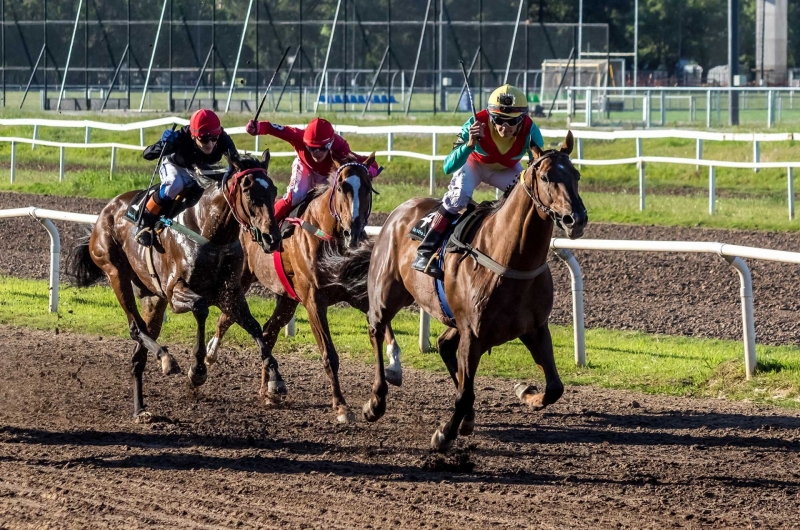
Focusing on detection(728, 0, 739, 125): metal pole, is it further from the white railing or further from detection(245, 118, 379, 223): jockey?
detection(245, 118, 379, 223): jockey

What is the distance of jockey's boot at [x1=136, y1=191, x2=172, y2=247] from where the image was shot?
786 cm

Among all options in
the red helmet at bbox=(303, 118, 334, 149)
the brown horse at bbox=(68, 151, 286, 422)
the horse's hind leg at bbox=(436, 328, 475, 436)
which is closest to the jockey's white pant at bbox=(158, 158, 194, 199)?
the brown horse at bbox=(68, 151, 286, 422)

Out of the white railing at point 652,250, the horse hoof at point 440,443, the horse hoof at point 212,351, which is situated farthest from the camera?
the horse hoof at point 212,351

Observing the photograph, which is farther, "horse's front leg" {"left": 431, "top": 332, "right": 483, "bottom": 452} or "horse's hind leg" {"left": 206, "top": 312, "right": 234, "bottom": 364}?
"horse's hind leg" {"left": 206, "top": 312, "right": 234, "bottom": 364}

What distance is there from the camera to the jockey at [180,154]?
7.86 m

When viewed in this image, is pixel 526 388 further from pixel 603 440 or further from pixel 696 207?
pixel 696 207

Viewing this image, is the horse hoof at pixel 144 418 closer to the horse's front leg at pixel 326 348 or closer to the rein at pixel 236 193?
the horse's front leg at pixel 326 348

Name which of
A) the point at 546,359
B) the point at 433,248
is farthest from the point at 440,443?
the point at 433,248

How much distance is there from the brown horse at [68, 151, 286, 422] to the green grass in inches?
72.7

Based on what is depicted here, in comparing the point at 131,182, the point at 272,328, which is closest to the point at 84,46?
the point at 131,182

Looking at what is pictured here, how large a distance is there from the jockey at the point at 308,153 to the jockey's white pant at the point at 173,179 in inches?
22.9

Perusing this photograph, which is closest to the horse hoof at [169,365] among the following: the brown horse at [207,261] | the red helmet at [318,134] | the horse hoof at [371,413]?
the brown horse at [207,261]

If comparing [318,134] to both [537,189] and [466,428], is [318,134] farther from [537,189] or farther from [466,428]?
[537,189]

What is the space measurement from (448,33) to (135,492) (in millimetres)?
28555
